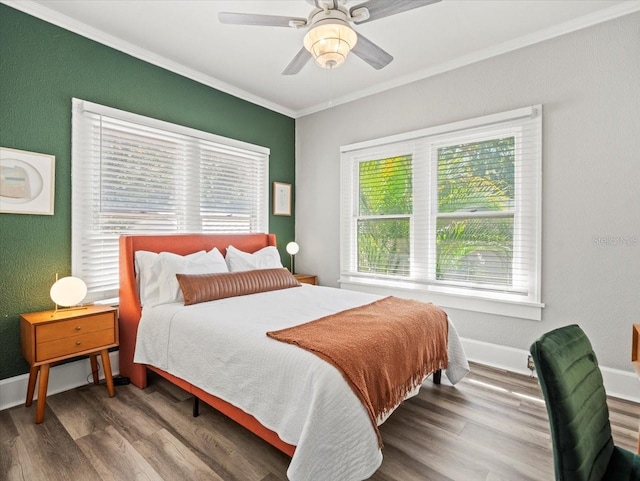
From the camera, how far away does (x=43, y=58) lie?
2.61 m

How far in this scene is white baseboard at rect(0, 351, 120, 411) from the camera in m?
2.42

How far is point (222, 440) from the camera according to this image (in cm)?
203

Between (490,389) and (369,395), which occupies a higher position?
(369,395)

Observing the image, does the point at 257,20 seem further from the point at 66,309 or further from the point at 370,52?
the point at 66,309

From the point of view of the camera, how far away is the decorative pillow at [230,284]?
266 cm

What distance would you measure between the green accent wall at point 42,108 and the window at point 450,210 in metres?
2.23

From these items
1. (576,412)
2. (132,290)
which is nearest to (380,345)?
(576,412)

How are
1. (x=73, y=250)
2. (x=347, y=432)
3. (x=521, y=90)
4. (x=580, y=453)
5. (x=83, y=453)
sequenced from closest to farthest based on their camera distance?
(x=580, y=453) → (x=347, y=432) → (x=83, y=453) → (x=73, y=250) → (x=521, y=90)

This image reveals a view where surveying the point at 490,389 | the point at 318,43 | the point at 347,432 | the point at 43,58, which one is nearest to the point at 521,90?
the point at 318,43

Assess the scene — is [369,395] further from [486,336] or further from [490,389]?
[486,336]

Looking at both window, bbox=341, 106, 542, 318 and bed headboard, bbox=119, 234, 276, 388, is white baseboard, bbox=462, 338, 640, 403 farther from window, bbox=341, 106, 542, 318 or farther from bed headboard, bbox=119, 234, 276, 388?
bed headboard, bbox=119, 234, 276, 388

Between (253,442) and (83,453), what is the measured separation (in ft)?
3.07

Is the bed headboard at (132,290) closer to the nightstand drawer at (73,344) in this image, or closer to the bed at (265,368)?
the bed at (265,368)

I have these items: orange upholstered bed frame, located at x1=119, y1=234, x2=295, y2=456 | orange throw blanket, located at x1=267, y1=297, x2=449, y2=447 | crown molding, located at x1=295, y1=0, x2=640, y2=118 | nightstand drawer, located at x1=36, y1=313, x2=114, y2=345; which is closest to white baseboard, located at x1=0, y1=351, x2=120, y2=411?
orange upholstered bed frame, located at x1=119, y1=234, x2=295, y2=456
